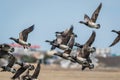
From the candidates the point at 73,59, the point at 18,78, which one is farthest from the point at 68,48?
the point at 18,78

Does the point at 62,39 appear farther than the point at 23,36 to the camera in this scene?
Yes

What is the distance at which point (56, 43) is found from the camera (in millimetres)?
60844

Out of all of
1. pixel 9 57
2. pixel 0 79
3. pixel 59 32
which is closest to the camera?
pixel 9 57

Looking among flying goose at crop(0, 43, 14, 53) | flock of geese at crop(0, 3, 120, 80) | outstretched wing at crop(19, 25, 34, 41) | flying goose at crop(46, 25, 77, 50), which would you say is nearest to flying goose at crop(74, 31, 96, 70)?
flock of geese at crop(0, 3, 120, 80)

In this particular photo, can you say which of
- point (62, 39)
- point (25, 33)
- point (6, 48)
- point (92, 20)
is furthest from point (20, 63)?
point (92, 20)

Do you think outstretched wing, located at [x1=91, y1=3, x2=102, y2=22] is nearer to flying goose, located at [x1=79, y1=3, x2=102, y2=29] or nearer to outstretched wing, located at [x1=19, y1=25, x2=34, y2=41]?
flying goose, located at [x1=79, y1=3, x2=102, y2=29]

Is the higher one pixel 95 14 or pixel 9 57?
pixel 95 14

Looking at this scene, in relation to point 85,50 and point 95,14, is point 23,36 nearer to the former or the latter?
point 85,50

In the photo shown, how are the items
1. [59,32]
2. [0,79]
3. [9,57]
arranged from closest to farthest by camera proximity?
[9,57] → [59,32] → [0,79]

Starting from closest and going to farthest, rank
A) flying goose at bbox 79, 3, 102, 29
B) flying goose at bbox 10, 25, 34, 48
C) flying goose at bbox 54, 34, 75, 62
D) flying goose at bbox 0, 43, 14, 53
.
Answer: flying goose at bbox 0, 43, 14, 53 → flying goose at bbox 79, 3, 102, 29 → flying goose at bbox 10, 25, 34, 48 → flying goose at bbox 54, 34, 75, 62

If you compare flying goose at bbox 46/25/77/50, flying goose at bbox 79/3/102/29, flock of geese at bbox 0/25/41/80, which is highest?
flying goose at bbox 79/3/102/29

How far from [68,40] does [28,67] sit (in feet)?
17.1

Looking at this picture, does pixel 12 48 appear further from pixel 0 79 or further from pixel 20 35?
pixel 0 79

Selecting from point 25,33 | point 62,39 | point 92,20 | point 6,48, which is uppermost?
point 92,20
